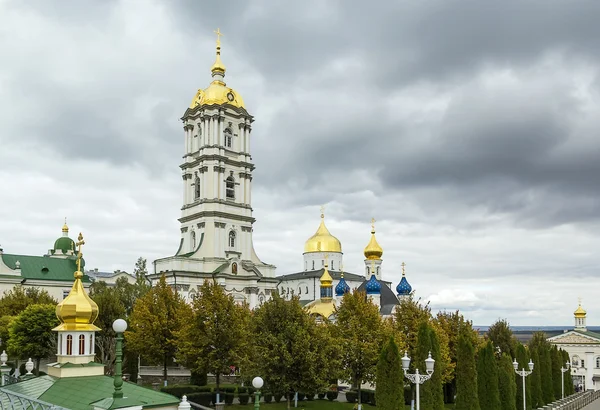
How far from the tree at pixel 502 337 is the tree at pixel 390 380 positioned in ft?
101

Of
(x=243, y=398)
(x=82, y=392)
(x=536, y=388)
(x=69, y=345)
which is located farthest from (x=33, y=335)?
(x=536, y=388)

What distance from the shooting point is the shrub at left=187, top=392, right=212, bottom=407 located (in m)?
33.6

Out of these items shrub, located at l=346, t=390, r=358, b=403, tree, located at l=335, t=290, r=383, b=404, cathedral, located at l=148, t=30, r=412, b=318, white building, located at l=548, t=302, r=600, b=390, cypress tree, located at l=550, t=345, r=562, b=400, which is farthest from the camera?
white building, located at l=548, t=302, r=600, b=390

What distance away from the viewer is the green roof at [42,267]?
6806cm

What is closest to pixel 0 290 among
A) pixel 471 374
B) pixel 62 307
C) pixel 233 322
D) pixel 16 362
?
pixel 16 362

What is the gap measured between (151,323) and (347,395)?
1469 cm

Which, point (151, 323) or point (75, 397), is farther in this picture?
point (151, 323)

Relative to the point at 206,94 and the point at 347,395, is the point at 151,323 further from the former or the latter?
the point at 206,94

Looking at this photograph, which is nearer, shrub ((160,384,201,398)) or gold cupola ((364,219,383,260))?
shrub ((160,384,201,398))

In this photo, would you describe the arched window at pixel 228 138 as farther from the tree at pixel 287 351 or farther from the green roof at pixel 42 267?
the tree at pixel 287 351

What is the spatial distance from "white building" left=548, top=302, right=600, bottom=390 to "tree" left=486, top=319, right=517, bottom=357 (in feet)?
79.9

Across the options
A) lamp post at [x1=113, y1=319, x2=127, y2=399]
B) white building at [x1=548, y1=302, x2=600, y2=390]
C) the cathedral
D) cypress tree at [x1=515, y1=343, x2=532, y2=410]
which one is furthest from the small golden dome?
lamp post at [x1=113, y1=319, x2=127, y2=399]

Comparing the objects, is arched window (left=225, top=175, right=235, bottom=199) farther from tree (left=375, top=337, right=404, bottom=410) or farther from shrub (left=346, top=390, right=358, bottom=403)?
tree (left=375, top=337, right=404, bottom=410)

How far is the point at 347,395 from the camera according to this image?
42.1 m
